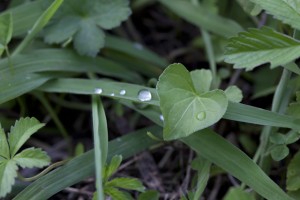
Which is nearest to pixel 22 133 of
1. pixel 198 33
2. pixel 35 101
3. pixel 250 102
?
pixel 35 101

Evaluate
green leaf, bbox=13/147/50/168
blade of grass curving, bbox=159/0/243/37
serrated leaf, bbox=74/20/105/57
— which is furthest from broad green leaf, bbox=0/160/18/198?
blade of grass curving, bbox=159/0/243/37

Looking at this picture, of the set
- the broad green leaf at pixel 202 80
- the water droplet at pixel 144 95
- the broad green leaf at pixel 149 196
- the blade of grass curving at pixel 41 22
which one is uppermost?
the blade of grass curving at pixel 41 22

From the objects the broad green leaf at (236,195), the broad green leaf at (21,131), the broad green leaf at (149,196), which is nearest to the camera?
the broad green leaf at (236,195)

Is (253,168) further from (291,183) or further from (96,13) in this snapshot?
(96,13)

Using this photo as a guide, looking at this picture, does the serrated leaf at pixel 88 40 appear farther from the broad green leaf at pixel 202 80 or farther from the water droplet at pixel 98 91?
the broad green leaf at pixel 202 80

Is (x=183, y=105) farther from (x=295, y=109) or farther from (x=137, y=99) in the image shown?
(x=295, y=109)

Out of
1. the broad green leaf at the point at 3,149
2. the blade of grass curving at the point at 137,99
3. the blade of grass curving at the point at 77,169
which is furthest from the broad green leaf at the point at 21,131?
the blade of grass curving at the point at 137,99

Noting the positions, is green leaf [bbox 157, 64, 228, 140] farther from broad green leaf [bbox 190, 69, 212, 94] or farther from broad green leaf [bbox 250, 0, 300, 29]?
broad green leaf [bbox 250, 0, 300, 29]

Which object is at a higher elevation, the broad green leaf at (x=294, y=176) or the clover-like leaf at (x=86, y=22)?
the clover-like leaf at (x=86, y=22)
